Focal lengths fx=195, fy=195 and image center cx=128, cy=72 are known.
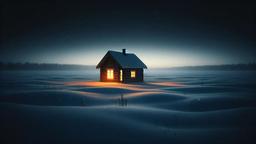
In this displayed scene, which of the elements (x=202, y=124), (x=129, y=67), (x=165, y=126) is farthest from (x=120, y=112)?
(x=129, y=67)

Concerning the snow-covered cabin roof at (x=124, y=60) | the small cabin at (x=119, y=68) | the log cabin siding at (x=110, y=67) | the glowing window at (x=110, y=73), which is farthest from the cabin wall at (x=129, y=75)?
the glowing window at (x=110, y=73)

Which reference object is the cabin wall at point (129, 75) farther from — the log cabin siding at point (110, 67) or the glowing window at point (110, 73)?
the glowing window at point (110, 73)

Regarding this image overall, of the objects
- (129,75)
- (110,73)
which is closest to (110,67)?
(110,73)

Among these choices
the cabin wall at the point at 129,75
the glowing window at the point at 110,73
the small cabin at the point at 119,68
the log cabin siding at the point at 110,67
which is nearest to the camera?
the small cabin at the point at 119,68

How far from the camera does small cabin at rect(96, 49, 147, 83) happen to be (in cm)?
3094

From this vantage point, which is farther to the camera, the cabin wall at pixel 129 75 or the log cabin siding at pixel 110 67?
the log cabin siding at pixel 110 67

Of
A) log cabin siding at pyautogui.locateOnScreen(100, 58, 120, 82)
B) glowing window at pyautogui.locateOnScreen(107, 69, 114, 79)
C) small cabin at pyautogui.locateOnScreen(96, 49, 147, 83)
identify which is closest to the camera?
small cabin at pyautogui.locateOnScreen(96, 49, 147, 83)

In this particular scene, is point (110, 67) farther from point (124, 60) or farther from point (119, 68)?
point (124, 60)

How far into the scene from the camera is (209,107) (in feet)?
42.2

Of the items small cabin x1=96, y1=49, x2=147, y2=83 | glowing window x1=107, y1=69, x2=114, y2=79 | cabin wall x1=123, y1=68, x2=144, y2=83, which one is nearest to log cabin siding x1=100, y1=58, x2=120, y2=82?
small cabin x1=96, y1=49, x2=147, y2=83

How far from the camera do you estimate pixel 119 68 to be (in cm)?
3078

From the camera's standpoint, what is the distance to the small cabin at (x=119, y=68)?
1218 inches

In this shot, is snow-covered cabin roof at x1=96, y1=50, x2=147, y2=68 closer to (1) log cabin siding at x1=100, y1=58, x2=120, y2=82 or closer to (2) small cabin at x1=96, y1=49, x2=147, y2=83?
(2) small cabin at x1=96, y1=49, x2=147, y2=83

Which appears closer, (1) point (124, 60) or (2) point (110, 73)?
(2) point (110, 73)
